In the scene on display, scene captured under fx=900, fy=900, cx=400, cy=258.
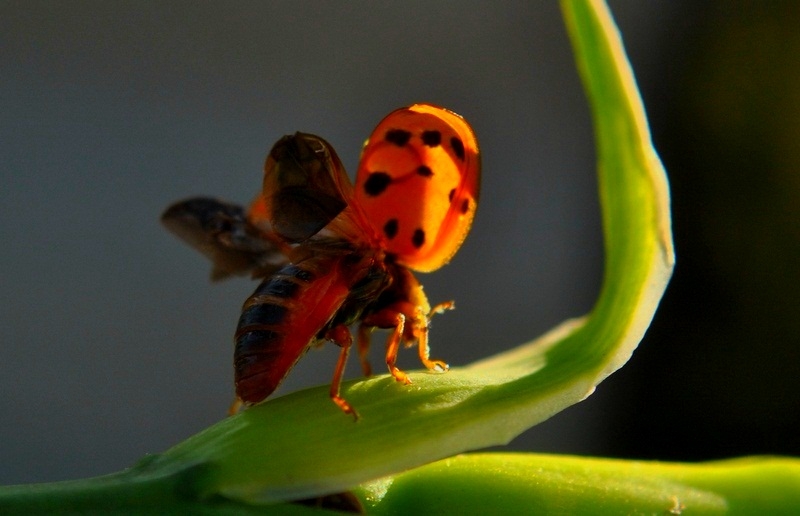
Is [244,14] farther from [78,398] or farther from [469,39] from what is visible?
[78,398]

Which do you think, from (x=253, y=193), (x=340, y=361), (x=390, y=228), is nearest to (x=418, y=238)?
(x=390, y=228)

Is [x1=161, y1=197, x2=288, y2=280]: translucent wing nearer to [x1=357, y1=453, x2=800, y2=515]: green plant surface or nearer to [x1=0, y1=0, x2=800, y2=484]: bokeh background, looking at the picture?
[x1=357, y1=453, x2=800, y2=515]: green plant surface

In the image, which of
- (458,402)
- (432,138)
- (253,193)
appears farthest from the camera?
(253,193)

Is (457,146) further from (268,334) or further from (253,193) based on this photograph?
(253,193)

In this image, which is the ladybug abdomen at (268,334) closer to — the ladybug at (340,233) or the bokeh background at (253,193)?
the ladybug at (340,233)

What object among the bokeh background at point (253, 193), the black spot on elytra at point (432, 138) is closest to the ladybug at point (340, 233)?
the black spot on elytra at point (432, 138)

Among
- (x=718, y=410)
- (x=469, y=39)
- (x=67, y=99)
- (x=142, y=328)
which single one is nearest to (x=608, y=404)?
(x=718, y=410)

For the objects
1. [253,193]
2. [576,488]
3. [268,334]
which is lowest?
[576,488]
